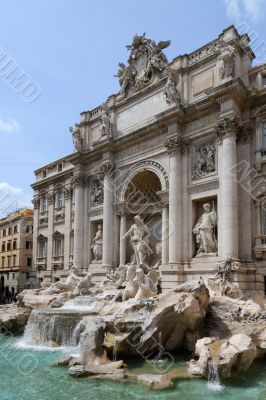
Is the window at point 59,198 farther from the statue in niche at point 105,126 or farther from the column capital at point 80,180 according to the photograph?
the statue in niche at point 105,126

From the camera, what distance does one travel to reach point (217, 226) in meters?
18.8

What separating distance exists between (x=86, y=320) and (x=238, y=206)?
927 cm

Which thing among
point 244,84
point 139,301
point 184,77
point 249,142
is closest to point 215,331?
Answer: point 139,301

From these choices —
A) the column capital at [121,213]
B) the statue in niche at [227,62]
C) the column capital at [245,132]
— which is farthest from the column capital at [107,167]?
the statue in niche at [227,62]

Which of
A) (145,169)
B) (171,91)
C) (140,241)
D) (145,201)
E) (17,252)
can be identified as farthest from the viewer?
(17,252)

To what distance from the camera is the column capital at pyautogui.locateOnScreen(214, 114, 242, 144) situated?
18344mm

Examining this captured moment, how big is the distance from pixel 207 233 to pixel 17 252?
105ft

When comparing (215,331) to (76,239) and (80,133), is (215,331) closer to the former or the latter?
(76,239)

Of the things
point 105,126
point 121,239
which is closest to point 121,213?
point 121,239

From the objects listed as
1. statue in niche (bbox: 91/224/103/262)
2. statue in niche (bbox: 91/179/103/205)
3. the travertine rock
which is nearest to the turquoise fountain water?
the travertine rock

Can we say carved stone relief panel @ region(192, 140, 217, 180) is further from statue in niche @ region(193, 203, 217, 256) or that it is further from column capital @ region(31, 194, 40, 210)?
column capital @ region(31, 194, 40, 210)

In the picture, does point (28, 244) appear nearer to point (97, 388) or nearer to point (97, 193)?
point (97, 193)

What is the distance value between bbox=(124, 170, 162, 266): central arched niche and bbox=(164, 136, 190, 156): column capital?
9.05 feet

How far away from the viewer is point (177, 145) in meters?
20.8
